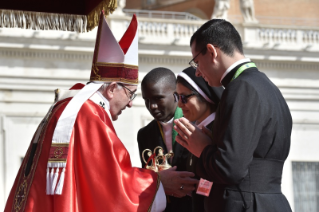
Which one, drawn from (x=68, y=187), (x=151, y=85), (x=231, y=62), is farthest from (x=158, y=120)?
(x=231, y=62)

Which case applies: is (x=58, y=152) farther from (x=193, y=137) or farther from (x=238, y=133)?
(x=238, y=133)

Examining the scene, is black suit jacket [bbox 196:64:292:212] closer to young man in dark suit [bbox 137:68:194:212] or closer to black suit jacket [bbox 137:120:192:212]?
black suit jacket [bbox 137:120:192:212]

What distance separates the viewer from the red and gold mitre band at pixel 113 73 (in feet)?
13.7

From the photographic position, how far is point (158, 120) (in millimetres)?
4855

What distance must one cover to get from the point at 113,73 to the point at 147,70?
25.6 ft

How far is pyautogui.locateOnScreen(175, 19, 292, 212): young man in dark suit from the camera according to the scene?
291 cm

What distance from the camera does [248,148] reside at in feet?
9.53

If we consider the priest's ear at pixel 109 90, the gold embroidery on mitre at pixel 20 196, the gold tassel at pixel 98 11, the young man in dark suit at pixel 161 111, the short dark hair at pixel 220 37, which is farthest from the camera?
the young man in dark suit at pixel 161 111

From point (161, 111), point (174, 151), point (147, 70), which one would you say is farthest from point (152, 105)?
point (147, 70)

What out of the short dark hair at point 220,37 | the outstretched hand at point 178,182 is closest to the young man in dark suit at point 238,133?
the short dark hair at point 220,37

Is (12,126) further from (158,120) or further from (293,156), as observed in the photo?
(158,120)

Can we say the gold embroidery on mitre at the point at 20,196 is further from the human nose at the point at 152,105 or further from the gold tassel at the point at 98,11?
the gold tassel at the point at 98,11

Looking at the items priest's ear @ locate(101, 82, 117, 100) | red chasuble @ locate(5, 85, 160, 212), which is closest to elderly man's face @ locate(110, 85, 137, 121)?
priest's ear @ locate(101, 82, 117, 100)

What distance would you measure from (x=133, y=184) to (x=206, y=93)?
0.71m
